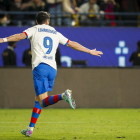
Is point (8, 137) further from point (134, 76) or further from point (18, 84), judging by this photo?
point (134, 76)

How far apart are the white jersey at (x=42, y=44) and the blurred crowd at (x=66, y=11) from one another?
710cm

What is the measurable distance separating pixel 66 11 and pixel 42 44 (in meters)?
7.82

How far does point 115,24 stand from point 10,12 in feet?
13.6

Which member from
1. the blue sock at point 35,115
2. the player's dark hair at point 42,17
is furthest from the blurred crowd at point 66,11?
the blue sock at point 35,115

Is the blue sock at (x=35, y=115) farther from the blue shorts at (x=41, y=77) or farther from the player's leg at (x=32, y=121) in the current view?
the blue shorts at (x=41, y=77)

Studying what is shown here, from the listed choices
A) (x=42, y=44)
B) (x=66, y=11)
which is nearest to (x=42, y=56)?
(x=42, y=44)

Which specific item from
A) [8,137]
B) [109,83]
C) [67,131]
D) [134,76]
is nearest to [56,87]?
[109,83]

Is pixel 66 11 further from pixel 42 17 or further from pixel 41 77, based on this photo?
pixel 41 77

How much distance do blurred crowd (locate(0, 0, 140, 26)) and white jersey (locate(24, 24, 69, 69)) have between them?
7.10m

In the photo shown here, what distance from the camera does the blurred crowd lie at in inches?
516

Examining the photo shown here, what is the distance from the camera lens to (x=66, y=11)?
43.9 feet

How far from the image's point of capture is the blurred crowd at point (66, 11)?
13094 millimetres

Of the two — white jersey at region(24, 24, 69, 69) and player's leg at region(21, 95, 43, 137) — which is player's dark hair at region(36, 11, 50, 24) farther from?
player's leg at region(21, 95, 43, 137)

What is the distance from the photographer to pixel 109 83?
1200 centimetres
